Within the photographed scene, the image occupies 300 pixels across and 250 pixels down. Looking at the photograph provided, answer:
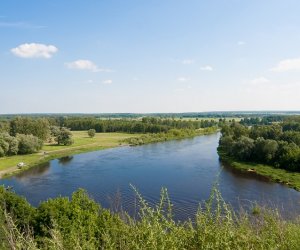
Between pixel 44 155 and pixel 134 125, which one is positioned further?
pixel 134 125

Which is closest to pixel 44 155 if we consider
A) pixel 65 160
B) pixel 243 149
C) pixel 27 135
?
pixel 65 160

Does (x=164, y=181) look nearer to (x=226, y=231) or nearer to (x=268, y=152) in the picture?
(x=268, y=152)

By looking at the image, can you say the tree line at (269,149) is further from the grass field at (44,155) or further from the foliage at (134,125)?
the foliage at (134,125)

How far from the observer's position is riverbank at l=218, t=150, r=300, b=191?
3551cm

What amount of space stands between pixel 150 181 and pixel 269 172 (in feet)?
50.7

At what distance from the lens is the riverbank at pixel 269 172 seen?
117 feet

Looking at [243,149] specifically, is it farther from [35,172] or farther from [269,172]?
[35,172]

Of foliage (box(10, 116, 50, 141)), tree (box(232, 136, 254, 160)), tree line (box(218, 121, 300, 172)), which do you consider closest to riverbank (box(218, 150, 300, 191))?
tree (box(232, 136, 254, 160))

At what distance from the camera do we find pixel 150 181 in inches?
1372

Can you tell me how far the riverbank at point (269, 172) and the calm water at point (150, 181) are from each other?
1574mm

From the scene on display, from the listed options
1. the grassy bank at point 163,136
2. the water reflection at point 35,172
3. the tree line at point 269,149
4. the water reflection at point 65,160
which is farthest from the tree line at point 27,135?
the tree line at point 269,149

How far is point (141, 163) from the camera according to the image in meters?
45.8

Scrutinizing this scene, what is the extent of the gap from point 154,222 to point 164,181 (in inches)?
1209

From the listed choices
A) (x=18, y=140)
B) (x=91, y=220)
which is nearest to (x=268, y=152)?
(x=91, y=220)
